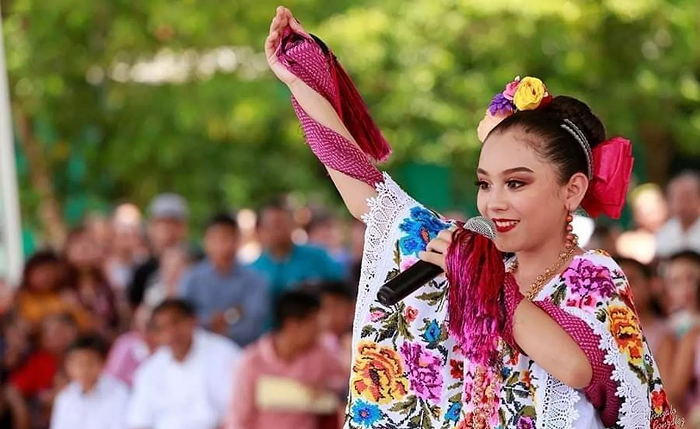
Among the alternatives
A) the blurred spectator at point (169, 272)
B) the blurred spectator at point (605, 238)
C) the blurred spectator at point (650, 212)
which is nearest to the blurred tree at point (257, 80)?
the blurred spectator at point (169, 272)

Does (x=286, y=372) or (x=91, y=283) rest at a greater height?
(x=91, y=283)

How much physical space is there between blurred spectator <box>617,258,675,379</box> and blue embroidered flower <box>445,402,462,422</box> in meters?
3.18

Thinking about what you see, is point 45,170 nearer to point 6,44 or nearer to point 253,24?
point 6,44

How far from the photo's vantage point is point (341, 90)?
3137 millimetres

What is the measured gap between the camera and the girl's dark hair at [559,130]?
9.56 ft

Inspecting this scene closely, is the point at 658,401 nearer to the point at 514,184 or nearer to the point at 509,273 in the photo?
the point at 509,273

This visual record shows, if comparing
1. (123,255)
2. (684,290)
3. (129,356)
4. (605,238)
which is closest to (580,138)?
(684,290)

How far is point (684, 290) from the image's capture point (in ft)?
21.2

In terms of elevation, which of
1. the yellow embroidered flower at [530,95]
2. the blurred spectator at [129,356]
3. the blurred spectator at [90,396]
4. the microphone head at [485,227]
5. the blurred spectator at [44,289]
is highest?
the blurred spectator at [44,289]

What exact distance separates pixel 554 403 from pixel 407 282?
423mm

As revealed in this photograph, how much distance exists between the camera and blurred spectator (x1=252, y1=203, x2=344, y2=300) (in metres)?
8.02

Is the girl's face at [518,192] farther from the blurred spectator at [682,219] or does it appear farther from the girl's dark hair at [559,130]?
the blurred spectator at [682,219]

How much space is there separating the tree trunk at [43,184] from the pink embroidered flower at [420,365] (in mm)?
8226

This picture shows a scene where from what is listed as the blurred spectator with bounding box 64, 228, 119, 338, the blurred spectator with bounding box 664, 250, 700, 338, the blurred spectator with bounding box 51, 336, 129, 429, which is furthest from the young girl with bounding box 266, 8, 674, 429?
the blurred spectator with bounding box 64, 228, 119, 338
